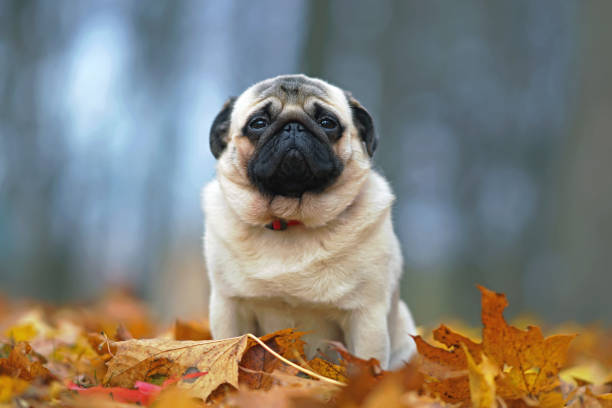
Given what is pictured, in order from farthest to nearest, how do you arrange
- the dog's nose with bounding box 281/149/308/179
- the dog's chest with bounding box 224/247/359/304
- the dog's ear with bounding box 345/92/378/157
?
the dog's ear with bounding box 345/92/378/157 < the dog's nose with bounding box 281/149/308/179 < the dog's chest with bounding box 224/247/359/304

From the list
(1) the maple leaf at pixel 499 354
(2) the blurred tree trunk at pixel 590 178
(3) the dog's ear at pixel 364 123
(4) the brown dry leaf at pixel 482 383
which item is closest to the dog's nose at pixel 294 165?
(3) the dog's ear at pixel 364 123

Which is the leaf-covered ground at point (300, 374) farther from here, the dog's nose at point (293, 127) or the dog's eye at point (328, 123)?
the dog's eye at point (328, 123)

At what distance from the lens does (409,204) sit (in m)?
9.71

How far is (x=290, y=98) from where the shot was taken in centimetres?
274

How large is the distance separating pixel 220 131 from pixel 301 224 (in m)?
0.62


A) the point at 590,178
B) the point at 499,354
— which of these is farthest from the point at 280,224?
the point at 590,178

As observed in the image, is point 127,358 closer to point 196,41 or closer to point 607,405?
point 607,405

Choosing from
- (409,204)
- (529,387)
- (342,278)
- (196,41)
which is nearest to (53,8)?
(196,41)

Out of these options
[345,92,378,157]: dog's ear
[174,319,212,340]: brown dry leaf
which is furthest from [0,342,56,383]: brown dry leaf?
[345,92,378,157]: dog's ear

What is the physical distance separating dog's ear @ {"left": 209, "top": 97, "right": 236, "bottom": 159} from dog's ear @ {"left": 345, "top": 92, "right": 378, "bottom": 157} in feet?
1.97

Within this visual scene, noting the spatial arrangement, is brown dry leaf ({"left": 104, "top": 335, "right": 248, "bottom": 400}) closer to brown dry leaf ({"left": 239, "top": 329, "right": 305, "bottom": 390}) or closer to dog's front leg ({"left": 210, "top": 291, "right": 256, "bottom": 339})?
brown dry leaf ({"left": 239, "top": 329, "right": 305, "bottom": 390})

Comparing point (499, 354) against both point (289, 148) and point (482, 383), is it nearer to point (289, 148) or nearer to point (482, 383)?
point (482, 383)

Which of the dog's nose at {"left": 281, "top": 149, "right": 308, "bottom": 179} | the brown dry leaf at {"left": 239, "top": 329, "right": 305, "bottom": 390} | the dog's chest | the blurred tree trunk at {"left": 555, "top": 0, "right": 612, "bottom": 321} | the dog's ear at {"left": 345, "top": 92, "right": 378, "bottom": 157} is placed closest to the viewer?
the brown dry leaf at {"left": 239, "top": 329, "right": 305, "bottom": 390}

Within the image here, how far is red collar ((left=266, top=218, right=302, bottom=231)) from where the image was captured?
2607 mm
